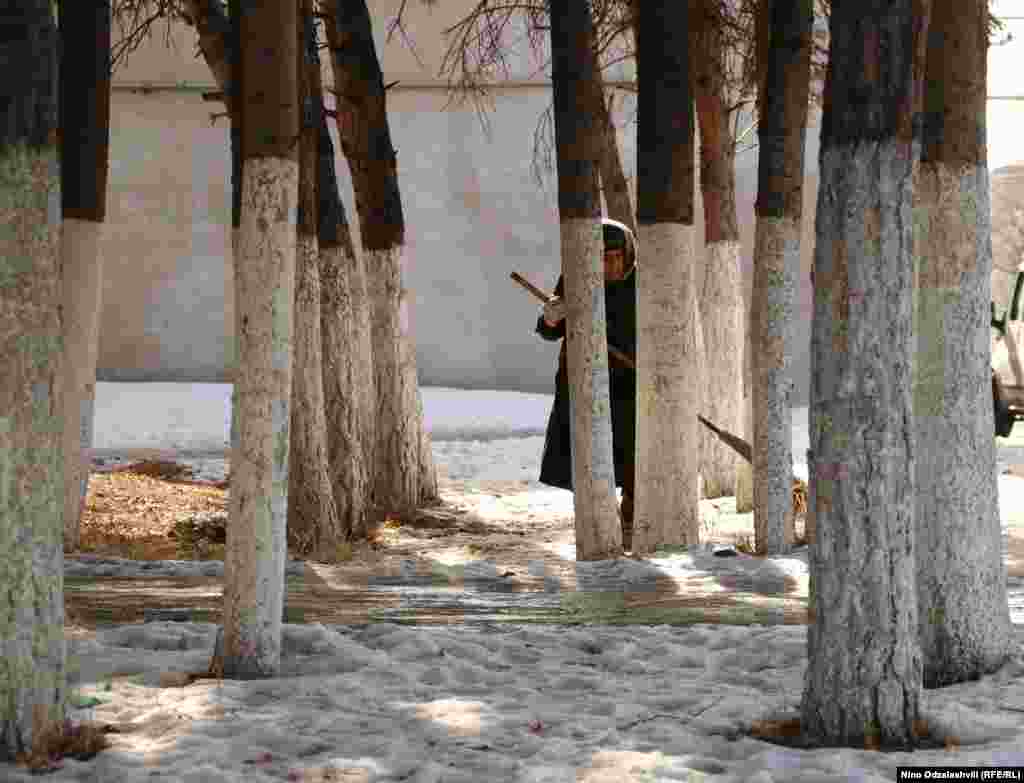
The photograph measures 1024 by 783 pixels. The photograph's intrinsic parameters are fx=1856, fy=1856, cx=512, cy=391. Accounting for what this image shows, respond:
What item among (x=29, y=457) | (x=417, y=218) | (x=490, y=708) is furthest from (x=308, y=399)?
(x=417, y=218)

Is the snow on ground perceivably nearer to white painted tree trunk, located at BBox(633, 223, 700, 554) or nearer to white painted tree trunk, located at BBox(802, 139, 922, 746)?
white painted tree trunk, located at BBox(802, 139, 922, 746)

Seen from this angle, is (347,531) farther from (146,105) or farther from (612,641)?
(146,105)

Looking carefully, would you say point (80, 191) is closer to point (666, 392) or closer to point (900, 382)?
point (666, 392)

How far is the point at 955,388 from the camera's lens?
19.5 feet

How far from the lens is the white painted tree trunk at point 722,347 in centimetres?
1375

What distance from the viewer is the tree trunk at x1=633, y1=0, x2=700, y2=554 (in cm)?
932

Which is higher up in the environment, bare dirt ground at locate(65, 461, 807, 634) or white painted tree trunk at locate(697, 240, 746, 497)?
white painted tree trunk at locate(697, 240, 746, 497)

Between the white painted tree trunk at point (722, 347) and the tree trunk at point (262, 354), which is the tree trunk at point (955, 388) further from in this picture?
the white painted tree trunk at point (722, 347)

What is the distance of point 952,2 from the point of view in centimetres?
598

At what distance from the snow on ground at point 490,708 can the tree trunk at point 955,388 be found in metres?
0.21

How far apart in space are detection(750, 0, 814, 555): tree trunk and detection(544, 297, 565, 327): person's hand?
1204mm

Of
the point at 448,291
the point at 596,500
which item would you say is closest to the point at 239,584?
the point at 596,500

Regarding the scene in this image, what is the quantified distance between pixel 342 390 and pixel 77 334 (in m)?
1.92

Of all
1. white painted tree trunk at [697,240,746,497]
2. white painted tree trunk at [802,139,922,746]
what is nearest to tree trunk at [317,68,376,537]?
white painted tree trunk at [697,240,746,497]
